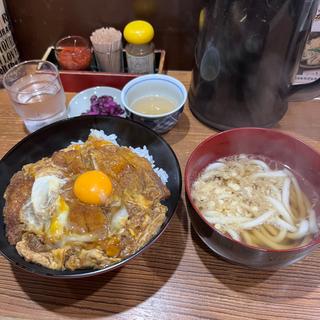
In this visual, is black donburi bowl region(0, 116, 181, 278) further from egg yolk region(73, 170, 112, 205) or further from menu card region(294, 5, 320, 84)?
menu card region(294, 5, 320, 84)

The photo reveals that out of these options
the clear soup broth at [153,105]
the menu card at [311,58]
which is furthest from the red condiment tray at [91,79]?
the menu card at [311,58]

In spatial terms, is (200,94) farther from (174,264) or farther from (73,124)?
(174,264)

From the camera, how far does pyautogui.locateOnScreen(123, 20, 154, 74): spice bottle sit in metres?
1.54

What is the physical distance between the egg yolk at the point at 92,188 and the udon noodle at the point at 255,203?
28cm

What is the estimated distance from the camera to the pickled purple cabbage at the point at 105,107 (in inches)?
60.2

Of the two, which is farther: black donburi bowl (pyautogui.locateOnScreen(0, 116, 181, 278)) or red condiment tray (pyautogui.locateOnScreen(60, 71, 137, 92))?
red condiment tray (pyautogui.locateOnScreen(60, 71, 137, 92))

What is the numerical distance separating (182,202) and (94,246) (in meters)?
0.38

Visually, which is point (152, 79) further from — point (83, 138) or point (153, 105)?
point (83, 138)

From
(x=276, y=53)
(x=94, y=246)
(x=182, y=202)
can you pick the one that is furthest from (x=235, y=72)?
(x=94, y=246)

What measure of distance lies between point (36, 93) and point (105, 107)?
298 millimetres

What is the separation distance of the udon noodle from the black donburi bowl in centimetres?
10

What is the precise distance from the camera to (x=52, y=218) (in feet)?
3.35

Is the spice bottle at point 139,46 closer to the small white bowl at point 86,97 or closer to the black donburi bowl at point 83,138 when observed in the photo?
the small white bowl at point 86,97

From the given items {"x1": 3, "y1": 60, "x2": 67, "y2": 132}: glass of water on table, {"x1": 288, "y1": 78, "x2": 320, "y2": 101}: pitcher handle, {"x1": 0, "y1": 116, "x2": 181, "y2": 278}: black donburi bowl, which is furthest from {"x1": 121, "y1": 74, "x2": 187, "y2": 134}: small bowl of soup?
{"x1": 288, "y1": 78, "x2": 320, "y2": 101}: pitcher handle
